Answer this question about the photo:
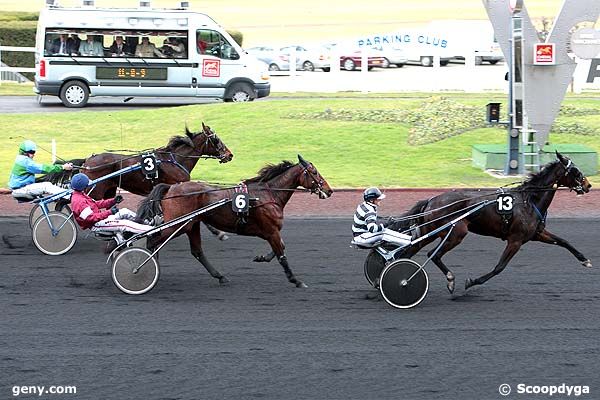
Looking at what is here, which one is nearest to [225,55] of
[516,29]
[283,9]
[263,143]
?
[263,143]

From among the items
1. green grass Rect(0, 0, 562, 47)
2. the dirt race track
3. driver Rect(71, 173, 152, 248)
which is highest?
green grass Rect(0, 0, 562, 47)

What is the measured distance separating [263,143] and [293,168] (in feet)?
31.1

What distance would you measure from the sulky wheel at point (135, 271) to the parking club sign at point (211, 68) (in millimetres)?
16835

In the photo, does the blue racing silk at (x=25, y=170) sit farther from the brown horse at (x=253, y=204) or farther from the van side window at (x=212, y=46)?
the van side window at (x=212, y=46)

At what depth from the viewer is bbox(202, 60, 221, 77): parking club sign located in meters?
27.2

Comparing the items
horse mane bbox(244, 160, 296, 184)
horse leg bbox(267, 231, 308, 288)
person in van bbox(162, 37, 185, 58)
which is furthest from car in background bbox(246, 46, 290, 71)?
horse leg bbox(267, 231, 308, 288)

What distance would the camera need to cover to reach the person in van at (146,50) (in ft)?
88.6

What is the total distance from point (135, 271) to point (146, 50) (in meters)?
17.1

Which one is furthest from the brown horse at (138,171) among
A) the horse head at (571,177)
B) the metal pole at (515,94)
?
the metal pole at (515,94)

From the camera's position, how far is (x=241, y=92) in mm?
27531

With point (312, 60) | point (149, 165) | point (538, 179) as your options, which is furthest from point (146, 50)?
point (538, 179)

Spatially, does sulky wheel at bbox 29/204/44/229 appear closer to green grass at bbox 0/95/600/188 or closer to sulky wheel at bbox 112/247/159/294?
sulky wheel at bbox 112/247/159/294

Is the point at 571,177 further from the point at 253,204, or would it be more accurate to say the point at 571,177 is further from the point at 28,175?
the point at 28,175

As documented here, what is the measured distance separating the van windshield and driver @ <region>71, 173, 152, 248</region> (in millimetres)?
16160
